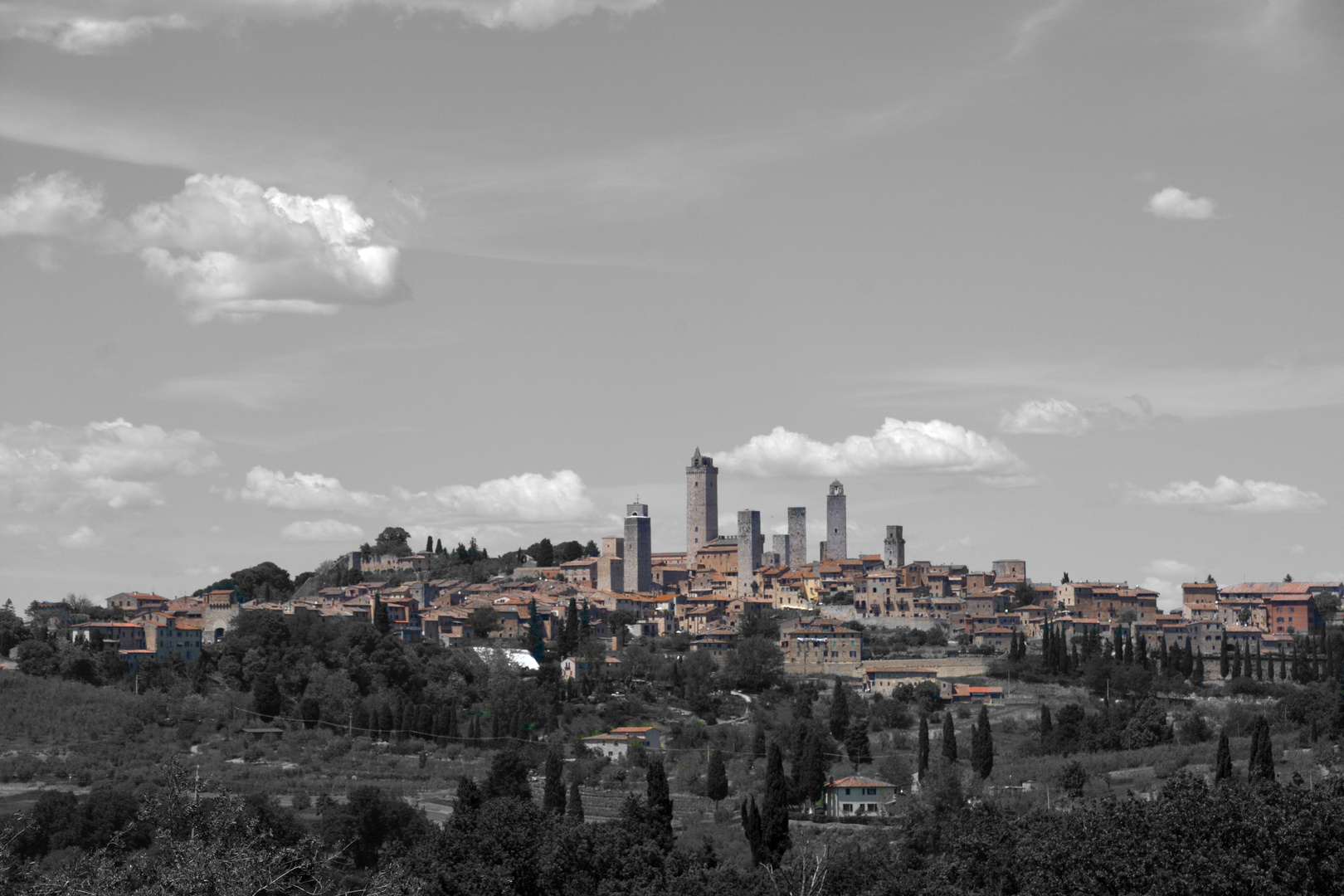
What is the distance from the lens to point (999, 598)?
236ft

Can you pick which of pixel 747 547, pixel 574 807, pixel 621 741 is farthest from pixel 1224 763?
pixel 747 547

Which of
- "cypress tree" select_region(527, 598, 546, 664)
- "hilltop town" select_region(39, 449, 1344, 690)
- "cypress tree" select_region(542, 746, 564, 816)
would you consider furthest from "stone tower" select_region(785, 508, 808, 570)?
"cypress tree" select_region(542, 746, 564, 816)

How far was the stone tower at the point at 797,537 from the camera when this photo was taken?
279ft

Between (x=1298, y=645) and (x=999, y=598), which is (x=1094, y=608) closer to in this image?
(x=999, y=598)

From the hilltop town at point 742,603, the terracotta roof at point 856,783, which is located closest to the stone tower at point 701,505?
the hilltop town at point 742,603

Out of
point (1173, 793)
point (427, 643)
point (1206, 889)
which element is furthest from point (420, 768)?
point (1206, 889)

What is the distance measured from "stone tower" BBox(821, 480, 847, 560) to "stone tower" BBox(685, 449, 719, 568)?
19.4ft

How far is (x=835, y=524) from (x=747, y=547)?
5854 millimetres

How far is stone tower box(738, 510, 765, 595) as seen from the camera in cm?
8094

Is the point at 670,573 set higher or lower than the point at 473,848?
higher

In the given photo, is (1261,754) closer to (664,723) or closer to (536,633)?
(664,723)

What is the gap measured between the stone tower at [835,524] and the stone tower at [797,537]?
46.9 inches

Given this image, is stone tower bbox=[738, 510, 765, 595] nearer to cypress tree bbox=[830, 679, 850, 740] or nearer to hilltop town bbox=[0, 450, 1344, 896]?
hilltop town bbox=[0, 450, 1344, 896]

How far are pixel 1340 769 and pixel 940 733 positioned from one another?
50.4ft
